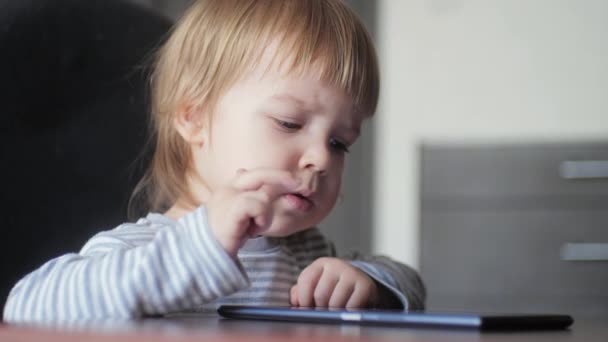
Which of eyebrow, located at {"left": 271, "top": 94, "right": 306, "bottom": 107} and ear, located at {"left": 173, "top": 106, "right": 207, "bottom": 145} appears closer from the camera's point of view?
eyebrow, located at {"left": 271, "top": 94, "right": 306, "bottom": 107}

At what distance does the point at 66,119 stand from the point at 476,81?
194 cm

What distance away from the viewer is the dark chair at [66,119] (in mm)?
997

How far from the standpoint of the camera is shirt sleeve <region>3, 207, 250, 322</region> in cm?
68

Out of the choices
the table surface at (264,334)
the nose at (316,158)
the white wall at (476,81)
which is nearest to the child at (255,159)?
the nose at (316,158)

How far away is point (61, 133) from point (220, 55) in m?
0.22

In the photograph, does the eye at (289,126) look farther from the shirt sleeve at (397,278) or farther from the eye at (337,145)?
the shirt sleeve at (397,278)

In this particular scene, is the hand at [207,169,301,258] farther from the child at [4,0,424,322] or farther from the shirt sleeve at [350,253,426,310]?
the shirt sleeve at [350,253,426,310]

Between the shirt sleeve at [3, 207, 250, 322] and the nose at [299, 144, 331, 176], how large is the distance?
0.98 feet

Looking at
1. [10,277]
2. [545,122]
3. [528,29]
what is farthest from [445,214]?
[10,277]

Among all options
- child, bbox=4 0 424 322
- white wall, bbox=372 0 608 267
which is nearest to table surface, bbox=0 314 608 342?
child, bbox=4 0 424 322

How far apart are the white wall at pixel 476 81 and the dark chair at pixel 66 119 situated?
168 cm

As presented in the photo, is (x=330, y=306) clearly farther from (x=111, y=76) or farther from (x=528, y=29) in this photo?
(x=528, y=29)

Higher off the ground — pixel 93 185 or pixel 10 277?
pixel 93 185

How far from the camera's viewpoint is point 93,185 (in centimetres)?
113
